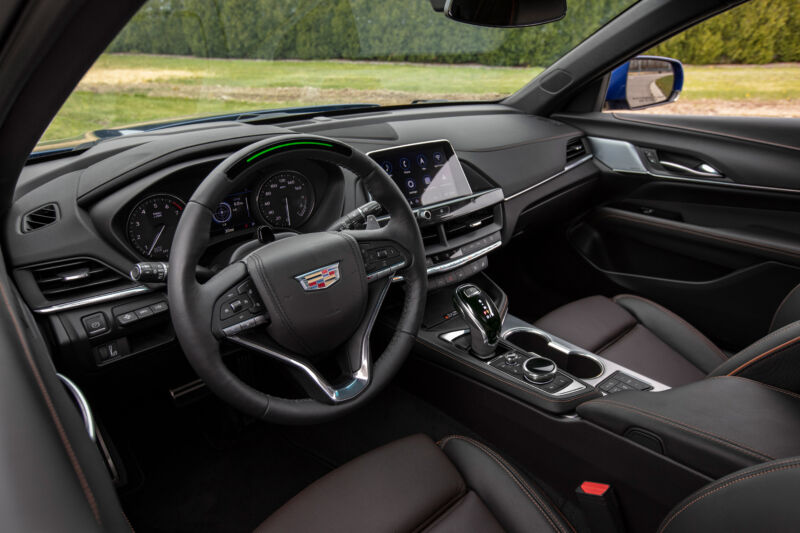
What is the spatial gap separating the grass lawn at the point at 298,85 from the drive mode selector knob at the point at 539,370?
4.61 feet

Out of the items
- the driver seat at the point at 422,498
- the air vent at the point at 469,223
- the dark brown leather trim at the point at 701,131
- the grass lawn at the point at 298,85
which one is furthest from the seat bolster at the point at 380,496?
the dark brown leather trim at the point at 701,131

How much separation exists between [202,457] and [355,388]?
1118mm

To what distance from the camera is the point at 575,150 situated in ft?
9.06

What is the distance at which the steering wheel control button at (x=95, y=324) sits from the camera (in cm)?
142

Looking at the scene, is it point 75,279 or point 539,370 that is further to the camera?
point 539,370

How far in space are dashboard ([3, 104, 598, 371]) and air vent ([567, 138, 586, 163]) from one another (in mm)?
522

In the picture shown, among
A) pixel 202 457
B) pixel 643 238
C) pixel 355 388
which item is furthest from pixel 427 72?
pixel 202 457

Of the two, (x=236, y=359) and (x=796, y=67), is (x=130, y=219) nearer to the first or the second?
(x=236, y=359)

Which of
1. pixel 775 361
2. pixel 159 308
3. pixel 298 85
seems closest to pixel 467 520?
pixel 775 361

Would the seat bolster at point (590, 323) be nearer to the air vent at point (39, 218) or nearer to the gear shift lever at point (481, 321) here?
the gear shift lever at point (481, 321)

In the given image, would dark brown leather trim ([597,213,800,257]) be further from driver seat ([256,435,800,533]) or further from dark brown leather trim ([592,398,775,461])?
driver seat ([256,435,800,533])

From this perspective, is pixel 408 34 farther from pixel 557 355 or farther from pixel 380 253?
pixel 557 355

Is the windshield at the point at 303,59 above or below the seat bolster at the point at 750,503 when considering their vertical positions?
above

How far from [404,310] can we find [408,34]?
1522 mm
